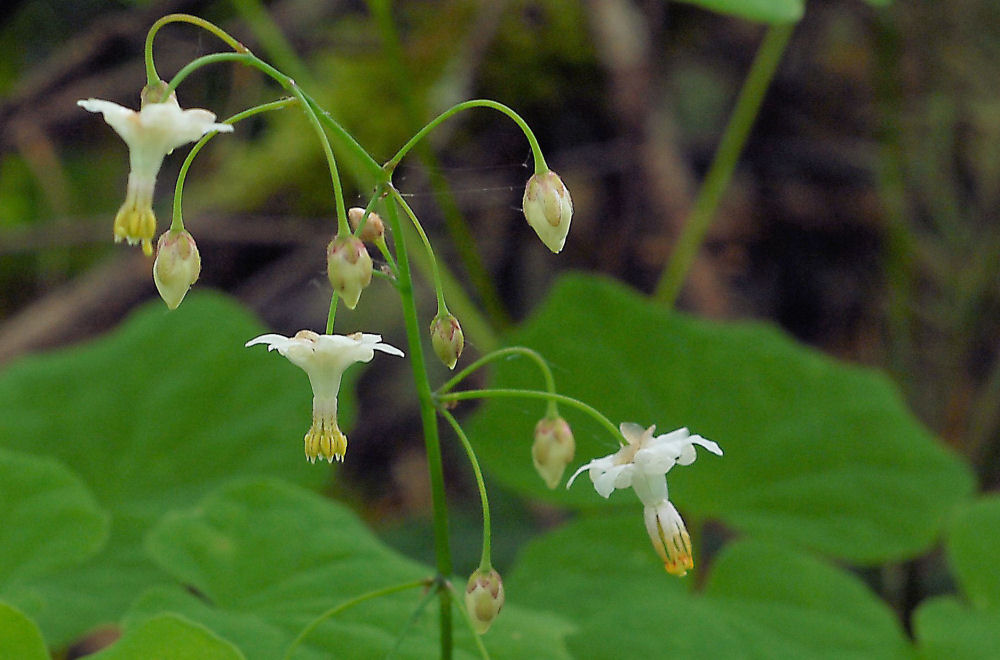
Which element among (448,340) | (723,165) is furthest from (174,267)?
(723,165)

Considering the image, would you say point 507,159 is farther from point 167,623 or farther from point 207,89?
point 167,623

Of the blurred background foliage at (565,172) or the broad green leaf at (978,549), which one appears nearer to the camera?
the broad green leaf at (978,549)

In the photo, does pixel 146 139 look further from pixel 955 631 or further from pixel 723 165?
pixel 723 165

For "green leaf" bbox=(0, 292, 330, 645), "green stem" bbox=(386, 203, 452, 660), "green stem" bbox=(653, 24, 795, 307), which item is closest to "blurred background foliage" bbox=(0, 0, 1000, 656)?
"green stem" bbox=(653, 24, 795, 307)

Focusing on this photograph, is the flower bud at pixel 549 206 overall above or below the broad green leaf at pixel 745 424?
above

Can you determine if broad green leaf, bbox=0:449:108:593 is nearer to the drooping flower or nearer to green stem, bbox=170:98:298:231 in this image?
green stem, bbox=170:98:298:231

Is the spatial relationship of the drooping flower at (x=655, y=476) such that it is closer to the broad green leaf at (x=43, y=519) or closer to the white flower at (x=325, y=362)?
the white flower at (x=325, y=362)

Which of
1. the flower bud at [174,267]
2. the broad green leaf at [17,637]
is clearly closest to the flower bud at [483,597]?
the flower bud at [174,267]
